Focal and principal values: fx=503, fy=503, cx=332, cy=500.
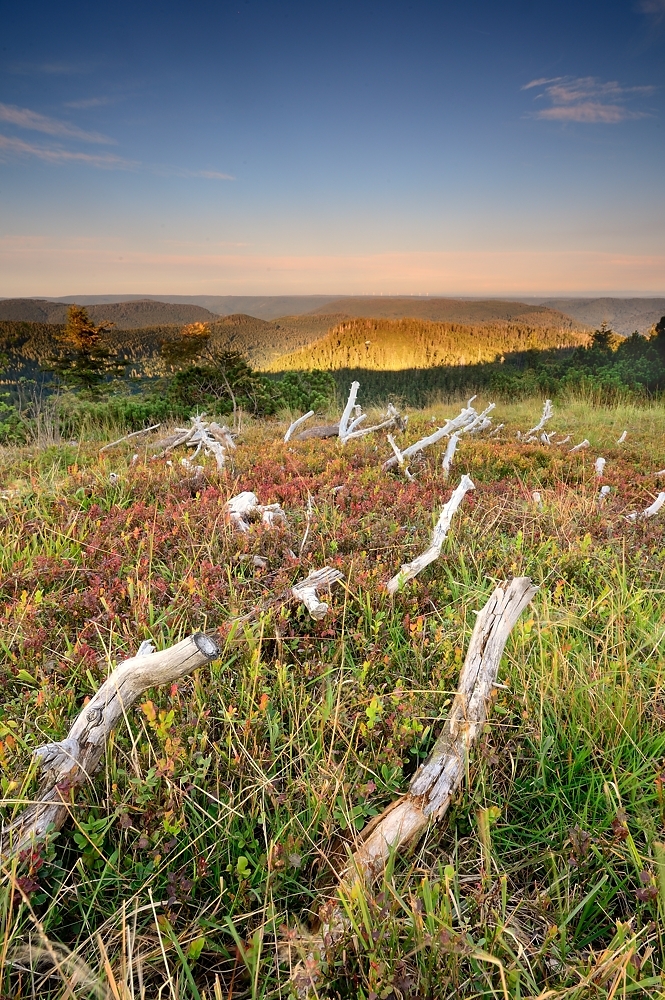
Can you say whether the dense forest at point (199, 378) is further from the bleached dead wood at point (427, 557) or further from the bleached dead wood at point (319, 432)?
the bleached dead wood at point (427, 557)

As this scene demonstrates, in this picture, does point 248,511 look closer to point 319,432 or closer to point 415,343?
point 319,432

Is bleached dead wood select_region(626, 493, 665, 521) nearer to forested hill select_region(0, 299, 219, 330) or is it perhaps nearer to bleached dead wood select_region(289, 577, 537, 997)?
bleached dead wood select_region(289, 577, 537, 997)

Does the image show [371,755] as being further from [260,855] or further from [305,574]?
[305,574]

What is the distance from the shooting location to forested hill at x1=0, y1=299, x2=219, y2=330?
3250cm

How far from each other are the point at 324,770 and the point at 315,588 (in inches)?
56.1

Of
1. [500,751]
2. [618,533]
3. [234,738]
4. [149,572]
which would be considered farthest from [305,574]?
[618,533]

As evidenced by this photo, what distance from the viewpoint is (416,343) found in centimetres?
3684

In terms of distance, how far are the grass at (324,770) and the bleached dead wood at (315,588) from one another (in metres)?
0.10

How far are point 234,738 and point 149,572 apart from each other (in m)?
1.69

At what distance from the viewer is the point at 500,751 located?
236 cm

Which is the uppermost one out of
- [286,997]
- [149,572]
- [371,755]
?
[149,572]

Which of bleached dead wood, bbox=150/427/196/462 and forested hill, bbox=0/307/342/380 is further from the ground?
forested hill, bbox=0/307/342/380

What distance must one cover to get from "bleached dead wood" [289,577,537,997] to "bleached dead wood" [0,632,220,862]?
0.86 meters

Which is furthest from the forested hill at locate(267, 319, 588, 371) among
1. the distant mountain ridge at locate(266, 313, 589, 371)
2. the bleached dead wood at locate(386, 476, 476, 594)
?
the bleached dead wood at locate(386, 476, 476, 594)
